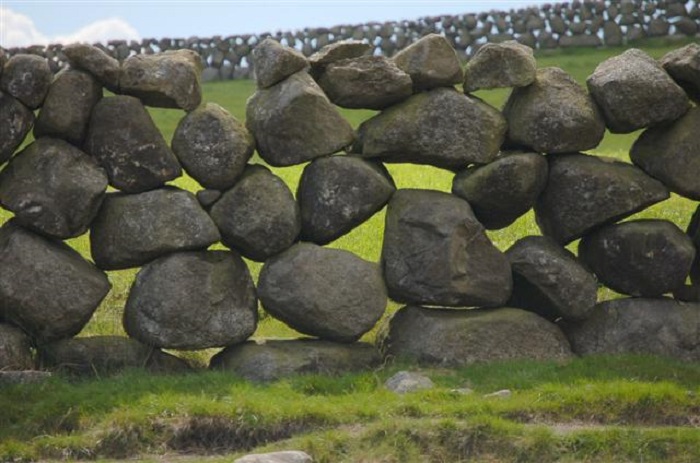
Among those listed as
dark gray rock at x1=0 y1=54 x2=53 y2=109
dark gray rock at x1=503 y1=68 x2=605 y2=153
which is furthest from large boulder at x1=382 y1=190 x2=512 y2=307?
dark gray rock at x1=0 y1=54 x2=53 y2=109

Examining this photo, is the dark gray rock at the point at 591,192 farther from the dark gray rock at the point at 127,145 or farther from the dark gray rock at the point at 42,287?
the dark gray rock at the point at 42,287

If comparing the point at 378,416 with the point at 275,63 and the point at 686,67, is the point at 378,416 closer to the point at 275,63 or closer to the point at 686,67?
the point at 275,63

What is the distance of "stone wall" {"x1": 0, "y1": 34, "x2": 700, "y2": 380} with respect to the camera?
1365 cm

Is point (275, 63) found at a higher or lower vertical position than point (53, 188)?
higher

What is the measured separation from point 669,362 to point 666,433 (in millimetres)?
2309

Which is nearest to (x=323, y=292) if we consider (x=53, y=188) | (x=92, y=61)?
(x=53, y=188)

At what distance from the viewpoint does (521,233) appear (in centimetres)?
2002

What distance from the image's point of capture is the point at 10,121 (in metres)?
13.5

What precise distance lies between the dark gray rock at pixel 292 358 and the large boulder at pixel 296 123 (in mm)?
1883

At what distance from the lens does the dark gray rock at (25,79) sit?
13500mm

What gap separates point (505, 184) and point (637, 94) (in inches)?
66.2

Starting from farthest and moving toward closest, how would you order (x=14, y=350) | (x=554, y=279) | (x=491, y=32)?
1. (x=491, y=32)
2. (x=554, y=279)
3. (x=14, y=350)

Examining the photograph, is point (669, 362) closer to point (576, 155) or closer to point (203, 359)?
point (576, 155)

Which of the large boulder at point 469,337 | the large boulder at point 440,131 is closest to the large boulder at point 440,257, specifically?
the large boulder at point 469,337
